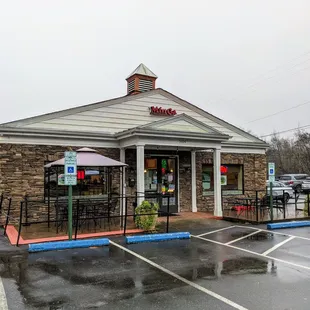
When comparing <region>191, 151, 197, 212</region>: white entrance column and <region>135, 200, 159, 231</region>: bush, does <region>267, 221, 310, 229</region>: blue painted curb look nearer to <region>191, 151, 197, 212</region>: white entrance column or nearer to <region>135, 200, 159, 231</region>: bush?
<region>135, 200, 159, 231</region>: bush

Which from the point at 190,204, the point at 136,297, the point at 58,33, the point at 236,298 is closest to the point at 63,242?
the point at 136,297

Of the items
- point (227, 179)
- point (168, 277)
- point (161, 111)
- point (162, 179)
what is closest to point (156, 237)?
point (168, 277)

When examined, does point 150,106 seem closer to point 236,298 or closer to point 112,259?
point 112,259

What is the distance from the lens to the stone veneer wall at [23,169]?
1051 cm

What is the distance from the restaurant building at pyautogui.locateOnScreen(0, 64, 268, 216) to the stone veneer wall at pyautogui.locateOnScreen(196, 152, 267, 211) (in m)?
0.04

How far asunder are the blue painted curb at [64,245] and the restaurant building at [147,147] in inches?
93.7

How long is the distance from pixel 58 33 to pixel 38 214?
8190mm

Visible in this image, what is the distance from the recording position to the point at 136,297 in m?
4.46

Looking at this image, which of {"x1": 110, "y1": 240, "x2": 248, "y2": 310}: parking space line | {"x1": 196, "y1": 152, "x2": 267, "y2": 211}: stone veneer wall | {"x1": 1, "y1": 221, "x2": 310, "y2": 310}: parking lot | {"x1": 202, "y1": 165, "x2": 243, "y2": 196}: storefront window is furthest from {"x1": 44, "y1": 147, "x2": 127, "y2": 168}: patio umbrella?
{"x1": 202, "y1": 165, "x2": 243, "y2": 196}: storefront window

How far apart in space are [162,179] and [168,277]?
776cm

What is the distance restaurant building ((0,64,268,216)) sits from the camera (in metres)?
10.8

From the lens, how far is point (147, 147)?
12.2 meters

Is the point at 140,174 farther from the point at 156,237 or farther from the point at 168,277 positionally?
the point at 168,277

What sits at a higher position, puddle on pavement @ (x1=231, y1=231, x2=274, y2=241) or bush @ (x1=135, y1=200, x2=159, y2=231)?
bush @ (x1=135, y1=200, x2=159, y2=231)
